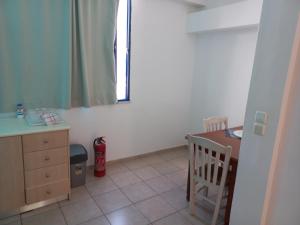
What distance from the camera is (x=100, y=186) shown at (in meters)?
2.64

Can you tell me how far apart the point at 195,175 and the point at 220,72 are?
5.81 ft

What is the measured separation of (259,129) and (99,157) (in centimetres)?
196

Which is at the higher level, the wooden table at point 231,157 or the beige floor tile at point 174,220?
the wooden table at point 231,157

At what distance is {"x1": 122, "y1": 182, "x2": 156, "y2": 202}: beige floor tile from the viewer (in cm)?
246

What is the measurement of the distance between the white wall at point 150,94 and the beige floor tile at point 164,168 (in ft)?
1.23

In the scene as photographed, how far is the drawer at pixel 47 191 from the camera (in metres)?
2.11

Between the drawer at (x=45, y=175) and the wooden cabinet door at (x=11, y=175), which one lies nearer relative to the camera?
the wooden cabinet door at (x=11, y=175)

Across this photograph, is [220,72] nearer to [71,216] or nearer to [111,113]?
[111,113]

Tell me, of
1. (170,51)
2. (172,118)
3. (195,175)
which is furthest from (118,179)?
(170,51)

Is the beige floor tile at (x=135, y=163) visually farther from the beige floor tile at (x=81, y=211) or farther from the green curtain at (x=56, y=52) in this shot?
the green curtain at (x=56, y=52)

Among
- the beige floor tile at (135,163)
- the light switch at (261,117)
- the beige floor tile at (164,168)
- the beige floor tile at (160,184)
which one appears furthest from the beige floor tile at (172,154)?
the light switch at (261,117)

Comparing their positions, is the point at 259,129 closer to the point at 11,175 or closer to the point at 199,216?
the point at 199,216

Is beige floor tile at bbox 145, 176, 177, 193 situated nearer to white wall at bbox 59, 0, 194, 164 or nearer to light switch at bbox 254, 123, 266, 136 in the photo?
white wall at bbox 59, 0, 194, 164

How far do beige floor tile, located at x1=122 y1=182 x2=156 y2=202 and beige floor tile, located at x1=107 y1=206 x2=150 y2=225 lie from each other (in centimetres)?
19
